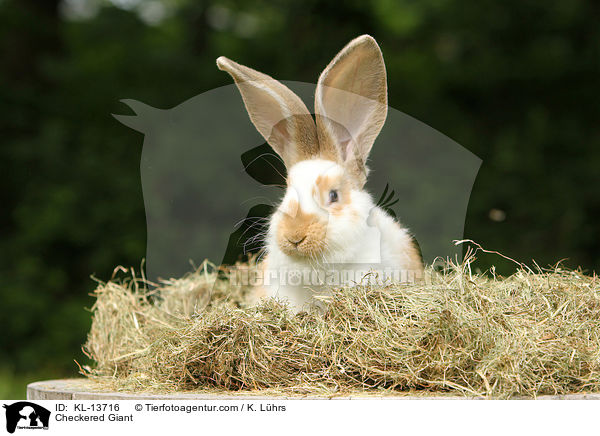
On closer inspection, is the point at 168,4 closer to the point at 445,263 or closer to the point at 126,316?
the point at 126,316

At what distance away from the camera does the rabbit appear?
8.42ft

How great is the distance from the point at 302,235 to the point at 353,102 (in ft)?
2.07

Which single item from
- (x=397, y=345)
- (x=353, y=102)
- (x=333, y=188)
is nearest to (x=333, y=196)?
(x=333, y=188)

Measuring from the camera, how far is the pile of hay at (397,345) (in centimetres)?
229

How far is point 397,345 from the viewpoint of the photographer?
2346mm

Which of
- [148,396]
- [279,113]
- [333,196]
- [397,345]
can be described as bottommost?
[148,396]

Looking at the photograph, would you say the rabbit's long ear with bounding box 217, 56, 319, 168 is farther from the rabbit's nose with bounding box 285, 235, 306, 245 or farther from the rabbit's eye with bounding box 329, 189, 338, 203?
the rabbit's nose with bounding box 285, 235, 306, 245

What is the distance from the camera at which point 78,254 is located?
646 cm

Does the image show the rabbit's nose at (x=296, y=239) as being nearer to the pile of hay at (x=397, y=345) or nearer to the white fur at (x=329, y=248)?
the white fur at (x=329, y=248)

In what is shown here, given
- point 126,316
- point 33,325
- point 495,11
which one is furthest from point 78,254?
point 495,11

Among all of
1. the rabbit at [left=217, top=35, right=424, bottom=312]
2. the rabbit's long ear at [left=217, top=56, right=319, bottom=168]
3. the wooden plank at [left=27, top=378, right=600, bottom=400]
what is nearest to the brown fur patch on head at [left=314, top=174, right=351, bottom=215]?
the rabbit at [left=217, top=35, right=424, bottom=312]

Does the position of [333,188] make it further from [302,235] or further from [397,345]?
[397,345]

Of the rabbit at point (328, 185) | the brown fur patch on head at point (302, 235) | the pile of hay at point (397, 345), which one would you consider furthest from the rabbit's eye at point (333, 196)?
the pile of hay at point (397, 345)
